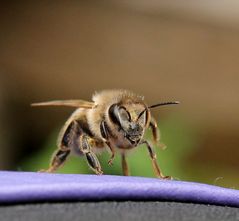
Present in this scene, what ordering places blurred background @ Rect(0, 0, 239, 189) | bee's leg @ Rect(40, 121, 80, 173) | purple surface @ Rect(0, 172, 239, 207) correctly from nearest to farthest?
purple surface @ Rect(0, 172, 239, 207) < bee's leg @ Rect(40, 121, 80, 173) < blurred background @ Rect(0, 0, 239, 189)

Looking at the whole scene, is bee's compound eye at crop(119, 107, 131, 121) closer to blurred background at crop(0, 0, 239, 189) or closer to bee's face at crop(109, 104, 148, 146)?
bee's face at crop(109, 104, 148, 146)

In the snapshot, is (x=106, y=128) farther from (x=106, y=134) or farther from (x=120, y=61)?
(x=120, y=61)

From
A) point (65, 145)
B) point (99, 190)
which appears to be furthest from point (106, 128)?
point (99, 190)

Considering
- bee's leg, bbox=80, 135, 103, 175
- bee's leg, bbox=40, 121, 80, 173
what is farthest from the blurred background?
bee's leg, bbox=80, 135, 103, 175

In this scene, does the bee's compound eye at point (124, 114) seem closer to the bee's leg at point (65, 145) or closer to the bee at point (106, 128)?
the bee at point (106, 128)

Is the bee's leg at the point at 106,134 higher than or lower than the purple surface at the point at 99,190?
lower

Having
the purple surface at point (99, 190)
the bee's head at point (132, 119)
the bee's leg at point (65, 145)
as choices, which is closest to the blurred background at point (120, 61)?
the bee's leg at point (65, 145)
